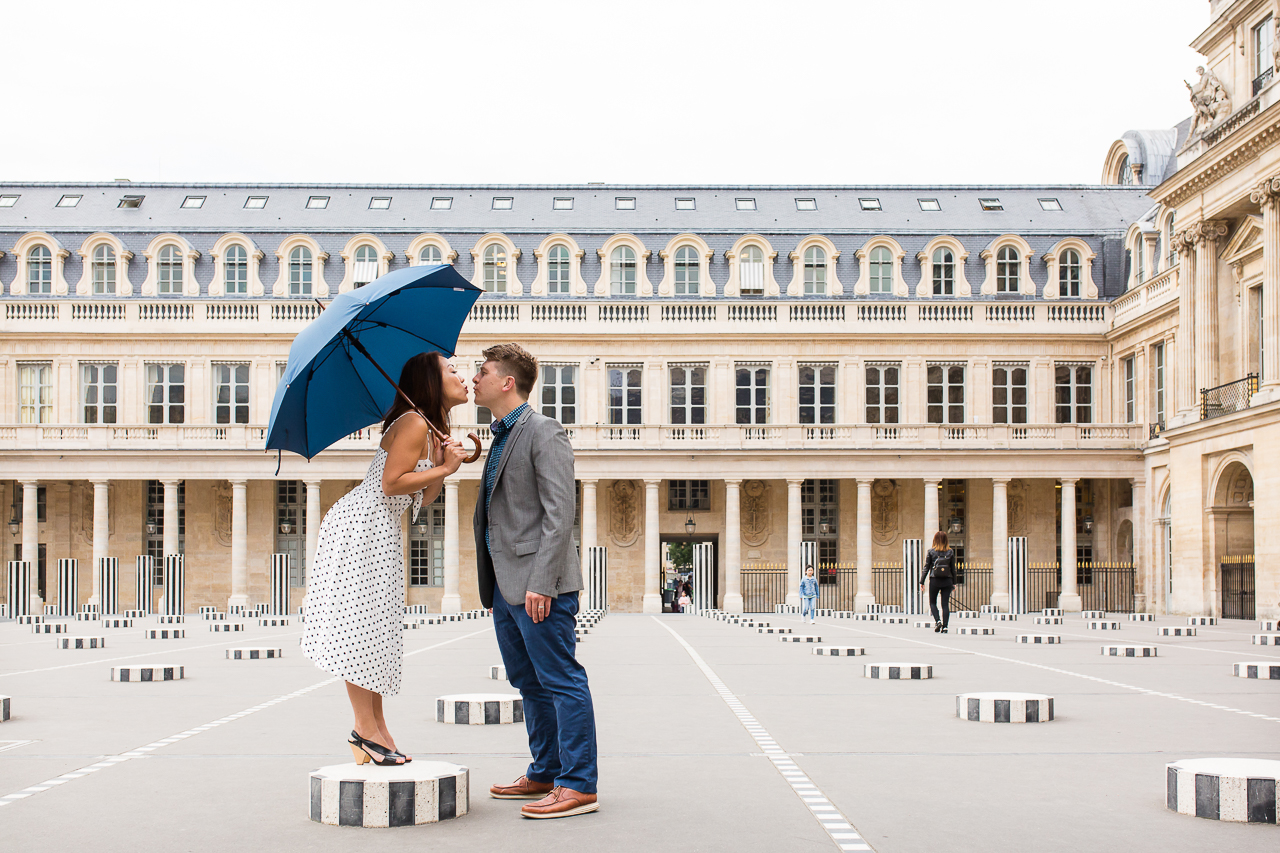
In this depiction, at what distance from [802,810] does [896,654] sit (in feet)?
44.1

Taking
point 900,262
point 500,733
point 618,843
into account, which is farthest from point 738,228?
point 618,843

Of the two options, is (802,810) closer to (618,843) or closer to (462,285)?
(618,843)

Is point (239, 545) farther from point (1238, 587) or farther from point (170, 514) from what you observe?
point (1238, 587)

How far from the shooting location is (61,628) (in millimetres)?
31625

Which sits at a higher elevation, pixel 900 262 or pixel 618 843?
pixel 900 262

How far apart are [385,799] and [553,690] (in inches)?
37.4

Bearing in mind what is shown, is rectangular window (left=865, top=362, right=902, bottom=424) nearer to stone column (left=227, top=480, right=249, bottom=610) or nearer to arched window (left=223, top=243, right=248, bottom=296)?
stone column (left=227, top=480, right=249, bottom=610)

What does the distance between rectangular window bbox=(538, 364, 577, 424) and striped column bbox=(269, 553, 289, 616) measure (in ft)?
42.4

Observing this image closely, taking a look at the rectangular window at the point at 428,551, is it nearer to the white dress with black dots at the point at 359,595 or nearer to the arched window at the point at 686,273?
the arched window at the point at 686,273

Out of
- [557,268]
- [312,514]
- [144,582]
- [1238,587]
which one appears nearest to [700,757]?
[1238,587]

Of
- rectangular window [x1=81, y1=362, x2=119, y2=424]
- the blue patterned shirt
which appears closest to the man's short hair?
the blue patterned shirt

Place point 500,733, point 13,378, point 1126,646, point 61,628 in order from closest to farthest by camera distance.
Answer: point 500,733 < point 1126,646 < point 61,628 < point 13,378

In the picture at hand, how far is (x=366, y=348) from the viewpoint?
25.4ft

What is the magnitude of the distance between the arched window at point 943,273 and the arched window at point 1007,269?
5.65 ft
